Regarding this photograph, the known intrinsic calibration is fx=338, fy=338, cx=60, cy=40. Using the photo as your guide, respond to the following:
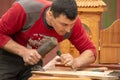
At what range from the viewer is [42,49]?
1.87m

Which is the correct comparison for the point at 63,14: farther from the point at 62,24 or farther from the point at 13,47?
the point at 13,47

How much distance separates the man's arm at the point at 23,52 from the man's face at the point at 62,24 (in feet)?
0.65

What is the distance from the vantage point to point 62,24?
6.29ft

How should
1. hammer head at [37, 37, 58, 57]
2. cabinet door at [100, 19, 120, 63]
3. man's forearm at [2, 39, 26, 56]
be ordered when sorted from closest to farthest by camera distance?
hammer head at [37, 37, 58, 57] → man's forearm at [2, 39, 26, 56] → cabinet door at [100, 19, 120, 63]

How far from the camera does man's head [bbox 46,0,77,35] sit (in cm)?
187

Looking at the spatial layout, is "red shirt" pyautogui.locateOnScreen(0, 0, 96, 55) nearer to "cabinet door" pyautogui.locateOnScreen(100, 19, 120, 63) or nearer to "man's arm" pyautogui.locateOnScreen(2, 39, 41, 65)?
"man's arm" pyautogui.locateOnScreen(2, 39, 41, 65)

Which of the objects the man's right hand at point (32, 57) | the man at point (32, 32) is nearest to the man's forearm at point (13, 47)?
the man at point (32, 32)

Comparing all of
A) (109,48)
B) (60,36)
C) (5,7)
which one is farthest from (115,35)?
(5,7)

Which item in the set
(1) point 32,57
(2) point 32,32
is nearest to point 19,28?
(2) point 32,32

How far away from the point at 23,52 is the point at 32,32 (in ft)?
0.61

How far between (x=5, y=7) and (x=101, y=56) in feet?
6.89

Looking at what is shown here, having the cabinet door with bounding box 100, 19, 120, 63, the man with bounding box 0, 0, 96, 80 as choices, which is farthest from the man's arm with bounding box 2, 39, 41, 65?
the cabinet door with bounding box 100, 19, 120, 63

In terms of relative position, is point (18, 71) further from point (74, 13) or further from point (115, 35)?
point (115, 35)

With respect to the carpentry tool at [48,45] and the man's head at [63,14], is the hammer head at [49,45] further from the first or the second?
the man's head at [63,14]
